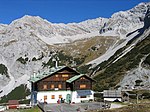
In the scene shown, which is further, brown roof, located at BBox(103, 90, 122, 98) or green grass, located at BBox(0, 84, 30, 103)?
green grass, located at BBox(0, 84, 30, 103)

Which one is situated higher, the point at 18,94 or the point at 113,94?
the point at 113,94

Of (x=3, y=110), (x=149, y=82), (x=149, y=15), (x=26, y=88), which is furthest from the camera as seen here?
(x=149, y=15)

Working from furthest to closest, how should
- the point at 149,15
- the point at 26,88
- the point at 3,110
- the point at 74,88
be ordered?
the point at 149,15
the point at 26,88
the point at 74,88
the point at 3,110

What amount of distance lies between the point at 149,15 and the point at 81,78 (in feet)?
459

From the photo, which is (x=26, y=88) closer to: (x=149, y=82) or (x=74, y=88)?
(x=149, y=82)

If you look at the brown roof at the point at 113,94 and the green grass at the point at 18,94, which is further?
the green grass at the point at 18,94

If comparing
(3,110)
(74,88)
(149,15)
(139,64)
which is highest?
(149,15)

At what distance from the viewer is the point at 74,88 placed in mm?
56625

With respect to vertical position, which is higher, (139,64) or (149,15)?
(149,15)

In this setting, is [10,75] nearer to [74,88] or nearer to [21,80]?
[21,80]

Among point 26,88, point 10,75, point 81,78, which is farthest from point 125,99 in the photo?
point 10,75

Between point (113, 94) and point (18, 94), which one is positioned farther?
point (18, 94)

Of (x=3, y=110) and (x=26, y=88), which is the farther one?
(x=26, y=88)

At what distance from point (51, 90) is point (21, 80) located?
13425 centimetres
